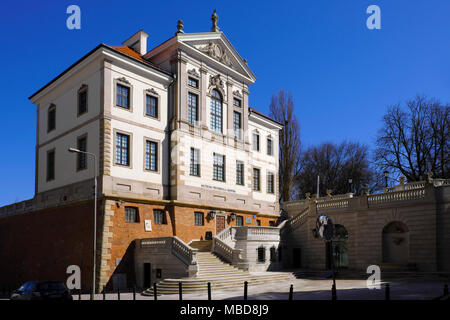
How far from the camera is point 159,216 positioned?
34.9 m

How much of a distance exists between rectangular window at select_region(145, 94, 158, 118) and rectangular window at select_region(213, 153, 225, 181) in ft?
23.1

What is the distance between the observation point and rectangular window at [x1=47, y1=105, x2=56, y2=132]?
129ft

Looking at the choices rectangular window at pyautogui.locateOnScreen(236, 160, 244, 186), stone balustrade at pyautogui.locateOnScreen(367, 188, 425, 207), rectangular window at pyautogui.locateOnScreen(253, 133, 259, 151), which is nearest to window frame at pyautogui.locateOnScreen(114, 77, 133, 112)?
rectangular window at pyautogui.locateOnScreen(236, 160, 244, 186)

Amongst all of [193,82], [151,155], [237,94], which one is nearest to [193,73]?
[193,82]

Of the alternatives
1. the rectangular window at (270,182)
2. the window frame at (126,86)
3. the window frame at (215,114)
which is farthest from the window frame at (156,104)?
the rectangular window at (270,182)

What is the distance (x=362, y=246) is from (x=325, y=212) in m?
4.48

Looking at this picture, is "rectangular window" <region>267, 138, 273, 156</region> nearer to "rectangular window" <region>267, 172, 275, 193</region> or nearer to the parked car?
"rectangular window" <region>267, 172, 275, 193</region>

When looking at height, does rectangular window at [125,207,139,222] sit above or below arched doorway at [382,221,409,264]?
above

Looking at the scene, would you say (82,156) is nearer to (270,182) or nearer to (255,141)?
(255,141)

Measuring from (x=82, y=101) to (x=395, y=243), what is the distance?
27.1 m

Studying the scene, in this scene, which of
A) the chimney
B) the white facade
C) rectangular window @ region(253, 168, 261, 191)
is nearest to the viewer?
the white facade

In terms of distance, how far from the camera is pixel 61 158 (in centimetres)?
3703

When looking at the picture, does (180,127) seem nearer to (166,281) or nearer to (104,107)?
(104,107)

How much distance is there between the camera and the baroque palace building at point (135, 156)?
32594 millimetres
